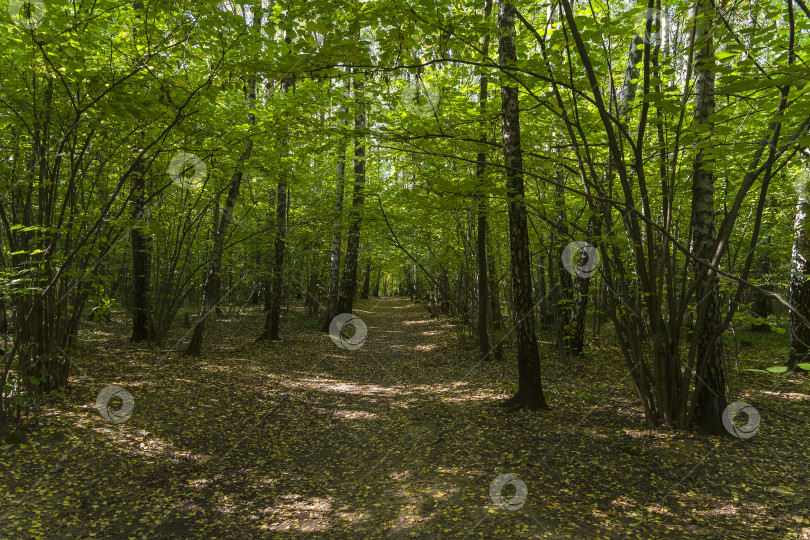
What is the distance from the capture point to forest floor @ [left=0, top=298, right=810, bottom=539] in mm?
3625

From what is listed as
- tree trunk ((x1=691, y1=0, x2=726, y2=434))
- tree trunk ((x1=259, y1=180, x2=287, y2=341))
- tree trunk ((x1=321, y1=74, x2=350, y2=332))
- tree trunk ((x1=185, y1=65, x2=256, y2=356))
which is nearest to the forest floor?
tree trunk ((x1=691, y1=0, x2=726, y2=434))

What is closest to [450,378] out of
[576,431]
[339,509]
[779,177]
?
[576,431]

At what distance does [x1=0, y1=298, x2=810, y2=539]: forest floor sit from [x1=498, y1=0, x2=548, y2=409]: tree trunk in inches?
15.5

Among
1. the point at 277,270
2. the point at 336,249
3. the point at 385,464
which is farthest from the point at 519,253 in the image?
the point at 336,249

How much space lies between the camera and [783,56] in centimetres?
344

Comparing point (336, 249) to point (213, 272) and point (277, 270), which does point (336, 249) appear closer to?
point (277, 270)

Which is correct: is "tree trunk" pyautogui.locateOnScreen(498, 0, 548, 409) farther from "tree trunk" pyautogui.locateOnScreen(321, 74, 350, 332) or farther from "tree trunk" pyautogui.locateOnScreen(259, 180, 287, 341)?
"tree trunk" pyautogui.locateOnScreen(259, 180, 287, 341)

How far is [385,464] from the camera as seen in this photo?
4922 mm

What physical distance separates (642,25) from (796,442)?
503cm

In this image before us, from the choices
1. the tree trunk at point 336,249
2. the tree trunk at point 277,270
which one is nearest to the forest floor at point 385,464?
the tree trunk at point 277,270

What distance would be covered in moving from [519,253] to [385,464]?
128 inches

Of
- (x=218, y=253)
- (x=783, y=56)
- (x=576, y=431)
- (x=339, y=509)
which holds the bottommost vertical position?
(x=339, y=509)

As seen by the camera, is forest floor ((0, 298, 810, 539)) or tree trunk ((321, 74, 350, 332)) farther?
tree trunk ((321, 74, 350, 332))

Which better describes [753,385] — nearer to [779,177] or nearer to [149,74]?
[779,177]
